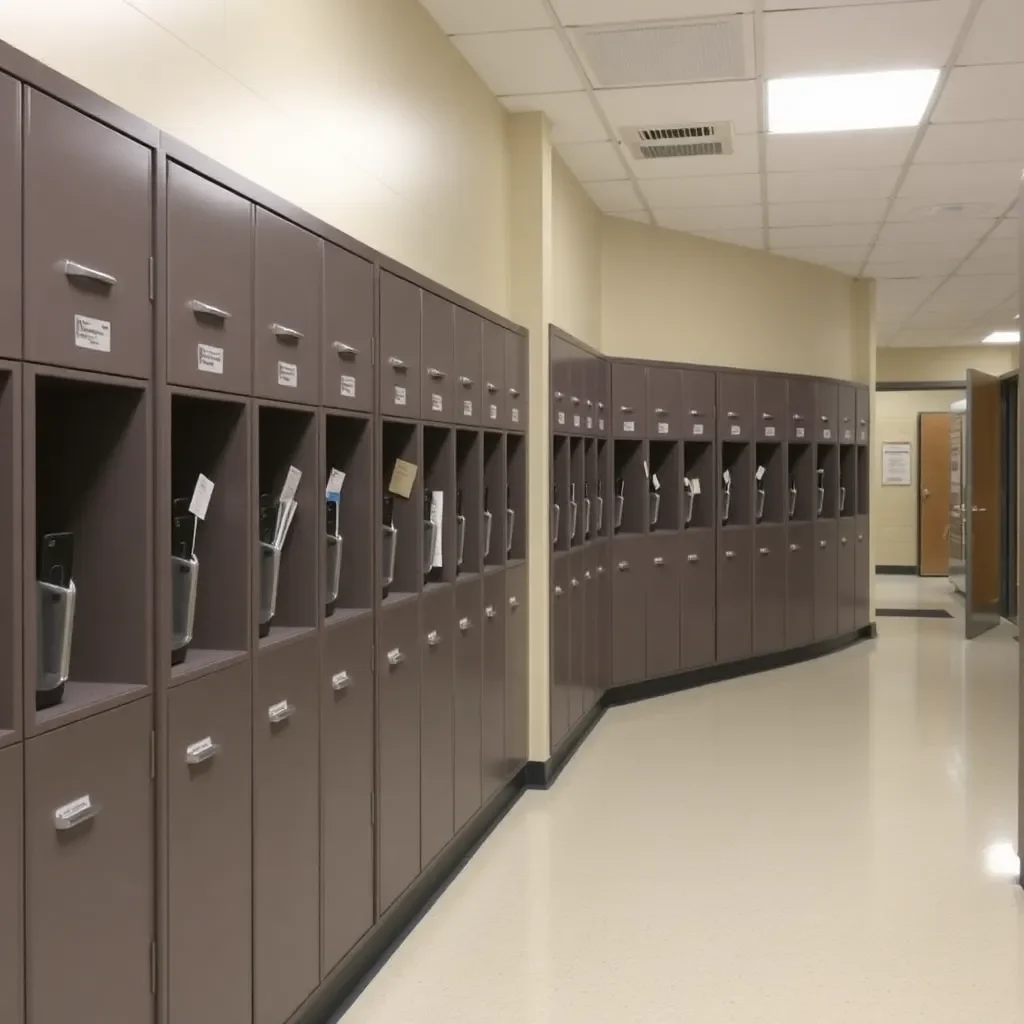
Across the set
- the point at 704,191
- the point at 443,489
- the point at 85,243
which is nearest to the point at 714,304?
the point at 704,191

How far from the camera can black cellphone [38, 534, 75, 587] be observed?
181 cm

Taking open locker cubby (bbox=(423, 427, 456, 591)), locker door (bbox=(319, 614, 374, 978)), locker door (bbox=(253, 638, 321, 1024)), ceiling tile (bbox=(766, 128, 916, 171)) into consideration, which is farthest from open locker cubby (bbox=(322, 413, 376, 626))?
ceiling tile (bbox=(766, 128, 916, 171))

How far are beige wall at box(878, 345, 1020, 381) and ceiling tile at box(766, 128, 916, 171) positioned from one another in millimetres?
8657

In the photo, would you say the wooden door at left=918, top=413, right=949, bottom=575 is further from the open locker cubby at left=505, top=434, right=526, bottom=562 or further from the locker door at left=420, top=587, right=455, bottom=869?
the locker door at left=420, top=587, right=455, bottom=869

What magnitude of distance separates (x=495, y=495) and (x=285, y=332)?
2093 mm

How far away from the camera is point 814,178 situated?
20.9 feet

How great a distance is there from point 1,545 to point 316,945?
4.99 feet

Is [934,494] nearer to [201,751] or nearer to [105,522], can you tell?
[201,751]

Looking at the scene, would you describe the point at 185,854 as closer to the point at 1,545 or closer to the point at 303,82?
the point at 1,545

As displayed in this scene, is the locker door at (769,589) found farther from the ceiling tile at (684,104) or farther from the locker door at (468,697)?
the locker door at (468,697)

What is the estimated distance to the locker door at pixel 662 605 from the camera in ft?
A: 23.0

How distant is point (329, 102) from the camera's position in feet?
10.7

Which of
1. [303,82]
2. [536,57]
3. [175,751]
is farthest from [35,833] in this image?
[536,57]

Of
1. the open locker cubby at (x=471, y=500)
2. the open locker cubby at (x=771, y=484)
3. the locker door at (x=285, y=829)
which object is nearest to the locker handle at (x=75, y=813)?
the locker door at (x=285, y=829)
